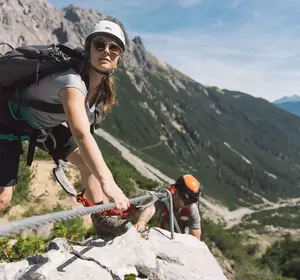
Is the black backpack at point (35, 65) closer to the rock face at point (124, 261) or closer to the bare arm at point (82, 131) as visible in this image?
the bare arm at point (82, 131)

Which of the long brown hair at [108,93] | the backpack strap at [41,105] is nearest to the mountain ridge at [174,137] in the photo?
the long brown hair at [108,93]

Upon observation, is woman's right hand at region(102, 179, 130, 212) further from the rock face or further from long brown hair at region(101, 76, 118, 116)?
long brown hair at region(101, 76, 118, 116)

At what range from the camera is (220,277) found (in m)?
3.66

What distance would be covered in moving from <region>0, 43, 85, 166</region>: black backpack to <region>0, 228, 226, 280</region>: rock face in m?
1.28

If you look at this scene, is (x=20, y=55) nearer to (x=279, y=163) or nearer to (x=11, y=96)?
(x=11, y=96)

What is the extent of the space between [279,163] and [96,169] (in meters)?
210

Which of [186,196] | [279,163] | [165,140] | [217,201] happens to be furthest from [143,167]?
[279,163]

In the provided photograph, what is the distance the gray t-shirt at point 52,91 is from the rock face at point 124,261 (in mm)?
1165

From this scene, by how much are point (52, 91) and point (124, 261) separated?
5.85 ft

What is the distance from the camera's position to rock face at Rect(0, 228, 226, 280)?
2773 mm

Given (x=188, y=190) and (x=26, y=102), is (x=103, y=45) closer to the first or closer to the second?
(x=26, y=102)

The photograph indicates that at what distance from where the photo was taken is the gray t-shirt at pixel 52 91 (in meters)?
2.57

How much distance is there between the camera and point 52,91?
274 cm

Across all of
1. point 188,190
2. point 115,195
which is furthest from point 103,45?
point 188,190
